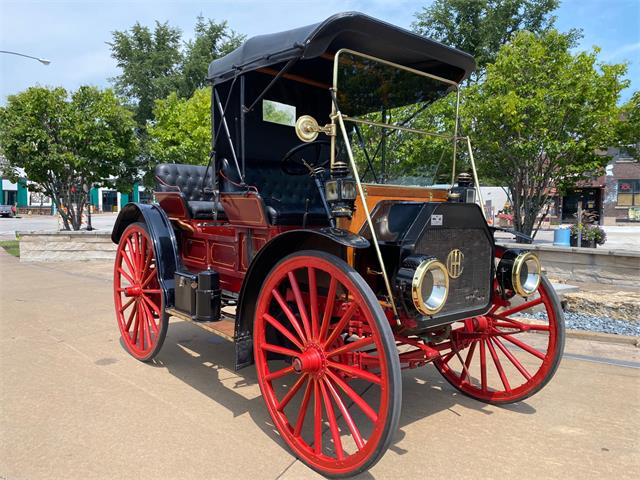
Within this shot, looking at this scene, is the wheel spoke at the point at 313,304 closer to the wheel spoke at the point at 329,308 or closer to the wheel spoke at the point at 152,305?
the wheel spoke at the point at 329,308

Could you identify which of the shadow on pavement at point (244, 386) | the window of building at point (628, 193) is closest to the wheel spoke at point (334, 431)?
the shadow on pavement at point (244, 386)

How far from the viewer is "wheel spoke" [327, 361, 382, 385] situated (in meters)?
2.35

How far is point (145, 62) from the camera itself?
29.0 metres

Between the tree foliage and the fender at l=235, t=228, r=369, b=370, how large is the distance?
1083 inches

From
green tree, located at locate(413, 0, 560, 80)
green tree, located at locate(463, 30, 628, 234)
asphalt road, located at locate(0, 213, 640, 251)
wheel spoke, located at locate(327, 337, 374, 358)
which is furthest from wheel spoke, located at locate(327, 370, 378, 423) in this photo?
green tree, located at locate(413, 0, 560, 80)

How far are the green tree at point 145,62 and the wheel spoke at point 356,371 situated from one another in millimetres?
28595

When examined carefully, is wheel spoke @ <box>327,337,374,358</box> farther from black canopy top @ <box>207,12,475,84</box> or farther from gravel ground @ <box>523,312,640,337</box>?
gravel ground @ <box>523,312,640,337</box>

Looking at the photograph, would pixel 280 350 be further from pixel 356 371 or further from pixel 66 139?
pixel 66 139

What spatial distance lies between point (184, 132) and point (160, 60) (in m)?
18.1

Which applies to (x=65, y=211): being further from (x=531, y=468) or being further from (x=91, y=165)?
(x=531, y=468)

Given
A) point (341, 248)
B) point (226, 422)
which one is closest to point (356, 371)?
point (341, 248)

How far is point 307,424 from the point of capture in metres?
3.15

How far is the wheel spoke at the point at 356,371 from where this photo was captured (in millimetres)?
2349

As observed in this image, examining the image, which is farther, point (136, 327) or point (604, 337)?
point (604, 337)
